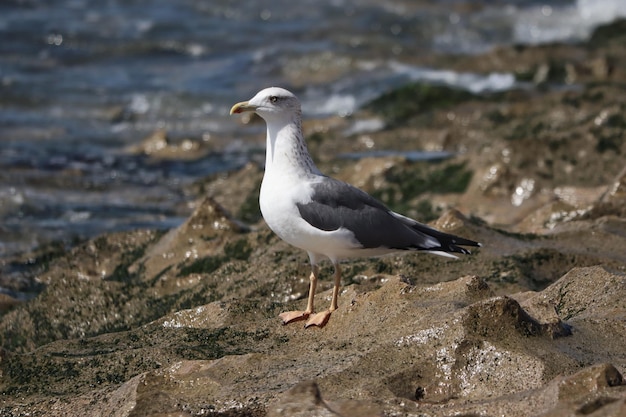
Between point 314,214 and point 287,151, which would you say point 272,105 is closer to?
point 287,151

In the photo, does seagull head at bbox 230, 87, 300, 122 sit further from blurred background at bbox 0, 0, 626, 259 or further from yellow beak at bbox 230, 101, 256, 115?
blurred background at bbox 0, 0, 626, 259

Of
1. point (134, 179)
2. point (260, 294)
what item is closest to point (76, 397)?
point (260, 294)

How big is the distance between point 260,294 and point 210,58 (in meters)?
15.8

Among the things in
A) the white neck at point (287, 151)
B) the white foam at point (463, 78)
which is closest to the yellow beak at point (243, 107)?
the white neck at point (287, 151)

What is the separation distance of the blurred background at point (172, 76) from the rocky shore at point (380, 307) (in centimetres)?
152

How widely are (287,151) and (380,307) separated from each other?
1.18 metres

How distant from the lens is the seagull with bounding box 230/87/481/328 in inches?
232

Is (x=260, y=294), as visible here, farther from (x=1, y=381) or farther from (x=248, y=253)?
(x=1, y=381)

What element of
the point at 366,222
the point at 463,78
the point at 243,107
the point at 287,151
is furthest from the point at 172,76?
the point at 366,222

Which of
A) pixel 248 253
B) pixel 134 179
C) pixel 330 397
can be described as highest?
pixel 330 397

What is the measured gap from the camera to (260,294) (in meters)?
6.98

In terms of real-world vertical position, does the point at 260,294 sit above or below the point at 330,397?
below

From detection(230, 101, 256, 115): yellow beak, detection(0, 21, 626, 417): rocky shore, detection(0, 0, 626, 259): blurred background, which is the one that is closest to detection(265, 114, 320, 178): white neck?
detection(230, 101, 256, 115): yellow beak

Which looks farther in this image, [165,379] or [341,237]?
[341,237]
